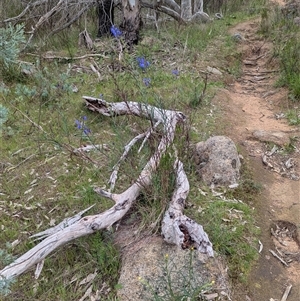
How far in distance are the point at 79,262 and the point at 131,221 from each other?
18.9 inches

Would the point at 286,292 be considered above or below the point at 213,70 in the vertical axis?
above

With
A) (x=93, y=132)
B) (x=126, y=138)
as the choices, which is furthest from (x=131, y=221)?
(x=93, y=132)

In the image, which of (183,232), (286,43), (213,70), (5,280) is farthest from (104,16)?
(5,280)

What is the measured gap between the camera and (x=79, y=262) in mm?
2840

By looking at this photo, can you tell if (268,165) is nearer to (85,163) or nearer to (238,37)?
(85,163)

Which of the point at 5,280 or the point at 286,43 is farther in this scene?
the point at 286,43

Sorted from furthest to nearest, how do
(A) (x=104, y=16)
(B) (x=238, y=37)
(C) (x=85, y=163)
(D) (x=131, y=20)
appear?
(A) (x=104, y=16) → (B) (x=238, y=37) → (D) (x=131, y=20) → (C) (x=85, y=163)

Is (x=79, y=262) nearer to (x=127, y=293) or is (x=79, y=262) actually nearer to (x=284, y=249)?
(x=127, y=293)

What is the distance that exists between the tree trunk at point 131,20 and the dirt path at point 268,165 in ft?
6.41

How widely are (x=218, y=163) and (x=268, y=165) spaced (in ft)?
2.22

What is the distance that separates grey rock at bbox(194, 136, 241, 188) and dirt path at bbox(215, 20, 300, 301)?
0.98ft

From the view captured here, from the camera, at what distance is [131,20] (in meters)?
6.77

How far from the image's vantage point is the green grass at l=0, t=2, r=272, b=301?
2826 millimetres

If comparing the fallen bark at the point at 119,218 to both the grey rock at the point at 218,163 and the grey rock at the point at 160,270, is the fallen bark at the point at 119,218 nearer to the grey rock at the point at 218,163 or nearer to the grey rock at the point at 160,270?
the grey rock at the point at 160,270
